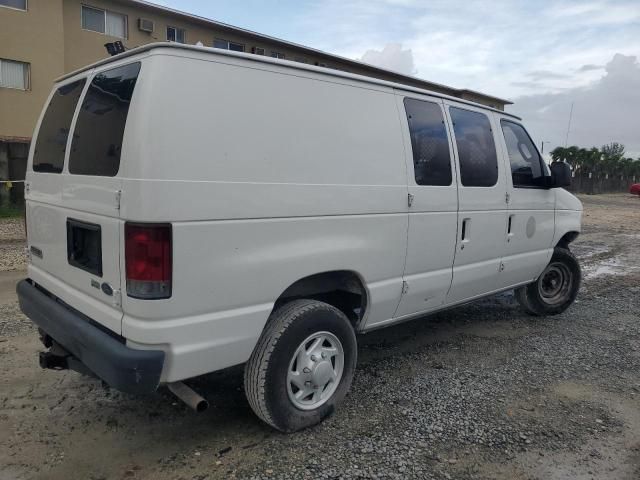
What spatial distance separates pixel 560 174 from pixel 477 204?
1345mm

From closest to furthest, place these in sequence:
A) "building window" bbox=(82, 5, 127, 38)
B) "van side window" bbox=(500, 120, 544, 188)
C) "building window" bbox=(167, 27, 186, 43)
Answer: "van side window" bbox=(500, 120, 544, 188) → "building window" bbox=(82, 5, 127, 38) → "building window" bbox=(167, 27, 186, 43)

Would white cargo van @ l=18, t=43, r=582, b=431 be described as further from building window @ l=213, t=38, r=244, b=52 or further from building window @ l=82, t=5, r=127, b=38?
building window @ l=213, t=38, r=244, b=52

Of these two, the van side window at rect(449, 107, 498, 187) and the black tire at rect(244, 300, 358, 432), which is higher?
the van side window at rect(449, 107, 498, 187)

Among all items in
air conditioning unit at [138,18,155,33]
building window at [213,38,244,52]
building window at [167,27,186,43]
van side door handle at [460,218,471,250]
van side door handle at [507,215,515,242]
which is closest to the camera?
van side door handle at [460,218,471,250]

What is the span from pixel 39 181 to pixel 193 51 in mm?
1604

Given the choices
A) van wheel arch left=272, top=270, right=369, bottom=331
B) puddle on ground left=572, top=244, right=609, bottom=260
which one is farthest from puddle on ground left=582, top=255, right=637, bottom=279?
van wheel arch left=272, top=270, right=369, bottom=331

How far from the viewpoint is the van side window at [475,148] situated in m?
4.25

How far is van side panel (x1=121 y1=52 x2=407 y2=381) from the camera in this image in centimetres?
256

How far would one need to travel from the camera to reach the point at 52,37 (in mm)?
19094

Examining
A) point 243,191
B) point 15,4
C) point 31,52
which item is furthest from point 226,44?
point 243,191

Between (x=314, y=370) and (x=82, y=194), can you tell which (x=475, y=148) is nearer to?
(x=314, y=370)

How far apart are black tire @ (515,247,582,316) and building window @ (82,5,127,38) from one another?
20724mm

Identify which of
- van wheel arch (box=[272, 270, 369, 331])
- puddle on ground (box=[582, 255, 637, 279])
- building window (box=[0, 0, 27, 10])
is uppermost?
building window (box=[0, 0, 27, 10])

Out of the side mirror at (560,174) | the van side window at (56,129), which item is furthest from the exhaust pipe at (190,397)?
the side mirror at (560,174)
